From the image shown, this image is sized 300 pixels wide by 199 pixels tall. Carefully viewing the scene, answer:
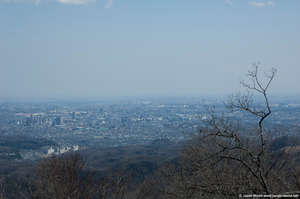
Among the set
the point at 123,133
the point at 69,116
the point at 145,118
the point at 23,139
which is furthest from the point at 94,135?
the point at 69,116

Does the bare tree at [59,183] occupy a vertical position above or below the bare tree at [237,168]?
below

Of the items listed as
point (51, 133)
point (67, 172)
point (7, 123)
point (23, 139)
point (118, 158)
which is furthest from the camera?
point (7, 123)

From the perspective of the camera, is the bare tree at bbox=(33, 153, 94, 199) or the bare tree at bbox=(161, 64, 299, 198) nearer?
the bare tree at bbox=(161, 64, 299, 198)

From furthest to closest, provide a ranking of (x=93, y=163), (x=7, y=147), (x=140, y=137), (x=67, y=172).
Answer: (x=140, y=137), (x=7, y=147), (x=93, y=163), (x=67, y=172)

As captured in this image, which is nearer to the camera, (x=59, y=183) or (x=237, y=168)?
(x=237, y=168)

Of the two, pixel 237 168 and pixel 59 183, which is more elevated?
pixel 237 168

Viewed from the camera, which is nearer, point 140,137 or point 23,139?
point 23,139

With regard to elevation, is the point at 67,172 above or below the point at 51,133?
above

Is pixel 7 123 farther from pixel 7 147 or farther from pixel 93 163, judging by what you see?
pixel 93 163

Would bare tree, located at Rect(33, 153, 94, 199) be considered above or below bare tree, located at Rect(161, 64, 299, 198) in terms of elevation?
below

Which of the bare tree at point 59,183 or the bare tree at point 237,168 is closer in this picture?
the bare tree at point 237,168
